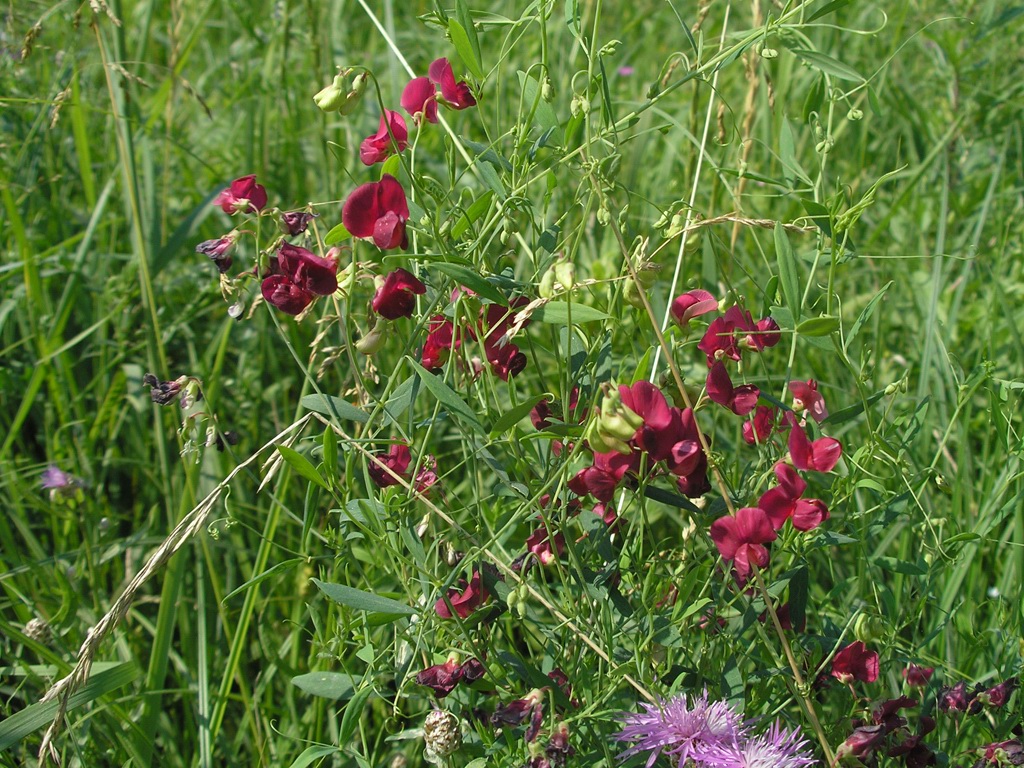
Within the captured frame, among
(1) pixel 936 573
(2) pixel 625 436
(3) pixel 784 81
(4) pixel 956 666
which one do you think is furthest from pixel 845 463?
(3) pixel 784 81

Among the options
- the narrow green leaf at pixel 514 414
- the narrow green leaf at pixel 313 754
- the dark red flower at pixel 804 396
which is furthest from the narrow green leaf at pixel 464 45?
the narrow green leaf at pixel 313 754

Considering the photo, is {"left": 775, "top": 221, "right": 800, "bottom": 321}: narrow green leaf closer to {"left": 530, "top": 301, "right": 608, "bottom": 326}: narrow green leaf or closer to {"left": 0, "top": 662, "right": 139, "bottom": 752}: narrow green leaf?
{"left": 530, "top": 301, "right": 608, "bottom": 326}: narrow green leaf

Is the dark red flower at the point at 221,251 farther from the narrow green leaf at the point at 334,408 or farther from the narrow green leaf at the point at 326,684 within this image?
the narrow green leaf at the point at 326,684

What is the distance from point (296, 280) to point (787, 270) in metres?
0.50

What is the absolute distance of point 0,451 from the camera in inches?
68.9

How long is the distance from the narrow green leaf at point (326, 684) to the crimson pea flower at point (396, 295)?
398 mm

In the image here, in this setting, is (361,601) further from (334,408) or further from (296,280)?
(296,280)

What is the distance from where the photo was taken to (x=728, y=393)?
1065 millimetres

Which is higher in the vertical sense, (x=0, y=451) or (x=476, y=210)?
(x=476, y=210)

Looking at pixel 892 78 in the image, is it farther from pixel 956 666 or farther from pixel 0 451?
pixel 0 451

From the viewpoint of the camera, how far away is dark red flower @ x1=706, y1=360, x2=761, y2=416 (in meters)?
1.05

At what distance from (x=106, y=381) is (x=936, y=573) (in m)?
1.49

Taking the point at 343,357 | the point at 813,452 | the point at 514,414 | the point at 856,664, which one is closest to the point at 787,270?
the point at 813,452

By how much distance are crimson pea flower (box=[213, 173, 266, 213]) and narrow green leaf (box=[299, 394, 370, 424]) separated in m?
0.22
